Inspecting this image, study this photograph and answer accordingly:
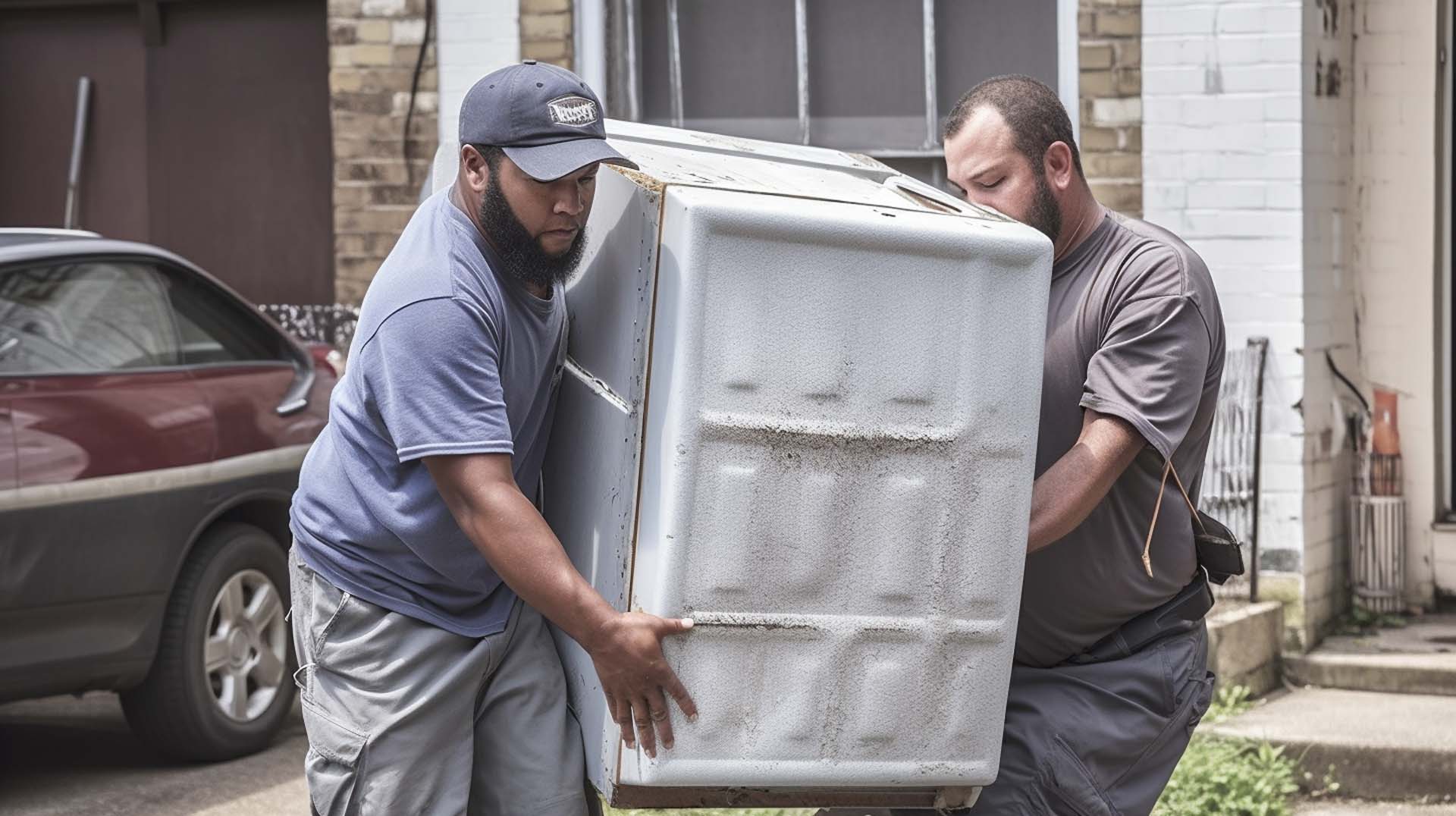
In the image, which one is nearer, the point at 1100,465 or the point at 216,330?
the point at 1100,465

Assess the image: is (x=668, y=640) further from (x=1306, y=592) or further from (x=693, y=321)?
(x=1306, y=592)

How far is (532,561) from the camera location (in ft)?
8.70

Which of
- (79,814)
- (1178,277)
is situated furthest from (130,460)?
(1178,277)

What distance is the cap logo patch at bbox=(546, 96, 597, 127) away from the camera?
2770mm

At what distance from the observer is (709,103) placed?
23.6 ft

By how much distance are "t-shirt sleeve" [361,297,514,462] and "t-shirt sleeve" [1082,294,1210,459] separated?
0.99m

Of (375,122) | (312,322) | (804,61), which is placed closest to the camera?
(804,61)

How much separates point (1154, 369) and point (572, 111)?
104 centimetres

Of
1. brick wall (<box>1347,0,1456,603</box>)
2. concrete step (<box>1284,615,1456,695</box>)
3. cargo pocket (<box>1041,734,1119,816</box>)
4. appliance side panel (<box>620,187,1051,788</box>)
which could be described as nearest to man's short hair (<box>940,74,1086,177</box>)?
appliance side panel (<box>620,187,1051,788</box>)

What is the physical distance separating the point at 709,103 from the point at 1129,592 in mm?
4358

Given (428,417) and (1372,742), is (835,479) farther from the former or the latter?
(1372,742)

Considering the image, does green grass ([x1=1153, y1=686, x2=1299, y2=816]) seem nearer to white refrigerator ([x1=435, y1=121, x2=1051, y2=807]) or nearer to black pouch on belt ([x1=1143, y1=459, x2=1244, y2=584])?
black pouch on belt ([x1=1143, y1=459, x2=1244, y2=584])

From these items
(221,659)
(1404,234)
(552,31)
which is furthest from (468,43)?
(1404,234)

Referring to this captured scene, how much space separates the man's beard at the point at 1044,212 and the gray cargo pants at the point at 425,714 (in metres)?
1.09
